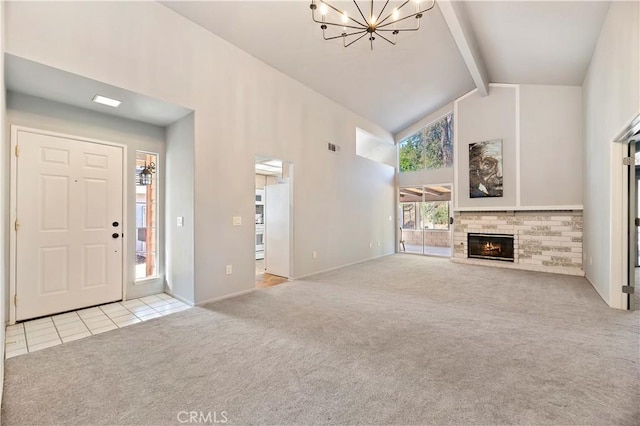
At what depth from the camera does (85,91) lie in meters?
3.12

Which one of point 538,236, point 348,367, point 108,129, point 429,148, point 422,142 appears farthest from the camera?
point 422,142

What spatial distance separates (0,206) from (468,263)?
7.75m

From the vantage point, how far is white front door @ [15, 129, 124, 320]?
321cm

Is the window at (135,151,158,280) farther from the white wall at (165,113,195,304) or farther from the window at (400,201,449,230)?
the window at (400,201,449,230)

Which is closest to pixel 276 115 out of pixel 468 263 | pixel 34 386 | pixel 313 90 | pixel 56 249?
pixel 313 90

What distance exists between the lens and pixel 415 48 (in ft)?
15.8

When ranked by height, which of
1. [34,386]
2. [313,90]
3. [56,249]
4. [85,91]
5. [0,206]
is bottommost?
[34,386]

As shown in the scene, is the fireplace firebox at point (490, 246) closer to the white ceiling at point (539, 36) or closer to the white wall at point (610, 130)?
the white wall at point (610, 130)

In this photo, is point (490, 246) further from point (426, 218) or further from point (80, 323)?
point (80, 323)

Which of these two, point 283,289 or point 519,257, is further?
point 519,257

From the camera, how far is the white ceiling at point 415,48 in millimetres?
3656

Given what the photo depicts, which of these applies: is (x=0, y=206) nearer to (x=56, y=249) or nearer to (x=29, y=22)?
(x=29, y=22)

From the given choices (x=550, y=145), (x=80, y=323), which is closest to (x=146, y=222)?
(x=80, y=323)

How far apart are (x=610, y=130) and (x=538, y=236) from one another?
3164 mm
